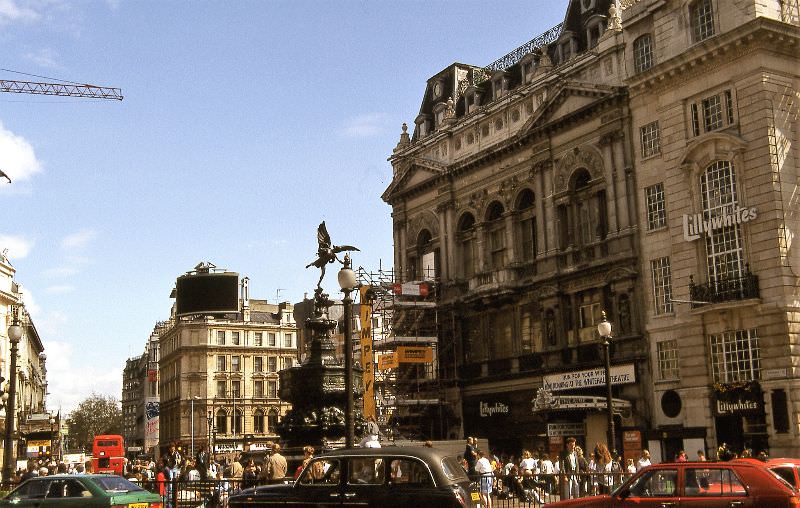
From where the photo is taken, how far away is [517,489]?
2311 centimetres

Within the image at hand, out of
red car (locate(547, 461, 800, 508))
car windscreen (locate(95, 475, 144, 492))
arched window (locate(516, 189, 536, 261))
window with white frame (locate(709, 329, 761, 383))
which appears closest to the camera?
red car (locate(547, 461, 800, 508))

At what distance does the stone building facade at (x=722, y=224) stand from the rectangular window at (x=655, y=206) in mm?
57

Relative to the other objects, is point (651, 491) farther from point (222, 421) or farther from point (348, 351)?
point (222, 421)

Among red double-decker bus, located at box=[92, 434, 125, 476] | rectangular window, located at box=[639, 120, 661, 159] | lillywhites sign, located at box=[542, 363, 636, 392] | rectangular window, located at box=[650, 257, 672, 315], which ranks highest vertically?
rectangular window, located at box=[639, 120, 661, 159]

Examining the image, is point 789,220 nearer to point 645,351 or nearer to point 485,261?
point 645,351

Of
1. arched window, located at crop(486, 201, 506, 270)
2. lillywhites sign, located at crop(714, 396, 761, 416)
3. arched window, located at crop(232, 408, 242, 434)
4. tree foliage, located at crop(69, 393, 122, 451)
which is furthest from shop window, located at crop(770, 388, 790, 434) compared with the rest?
tree foliage, located at crop(69, 393, 122, 451)

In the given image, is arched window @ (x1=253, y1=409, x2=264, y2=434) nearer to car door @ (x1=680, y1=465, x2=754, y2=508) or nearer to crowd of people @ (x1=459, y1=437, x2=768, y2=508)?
crowd of people @ (x1=459, y1=437, x2=768, y2=508)

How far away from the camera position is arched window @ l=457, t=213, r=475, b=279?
52.5m

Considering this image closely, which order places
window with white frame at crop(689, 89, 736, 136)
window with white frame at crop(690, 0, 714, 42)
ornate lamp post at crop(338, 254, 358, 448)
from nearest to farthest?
1. ornate lamp post at crop(338, 254, 358, 448)
2. window with white frame at crop(689, 89, 736, 136)
3. window with white frame at crop(690, 0, 714, 42)

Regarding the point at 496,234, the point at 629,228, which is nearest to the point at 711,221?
the point at 629,228

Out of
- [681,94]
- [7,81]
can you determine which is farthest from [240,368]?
[681,94]

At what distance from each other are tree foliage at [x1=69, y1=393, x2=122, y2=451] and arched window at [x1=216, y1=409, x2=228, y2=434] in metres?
55.6

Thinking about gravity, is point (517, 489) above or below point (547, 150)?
below

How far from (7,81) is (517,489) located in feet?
223
